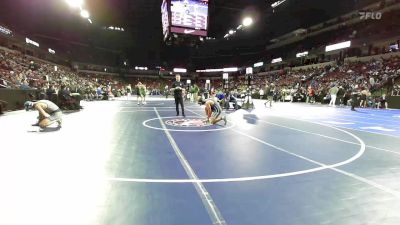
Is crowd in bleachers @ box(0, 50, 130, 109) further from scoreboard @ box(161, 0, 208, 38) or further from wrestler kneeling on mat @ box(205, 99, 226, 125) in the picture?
scoreboard @ box(161, 0, 208, 38)

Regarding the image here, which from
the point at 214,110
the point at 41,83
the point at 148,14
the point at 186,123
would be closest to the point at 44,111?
the point at 186,123

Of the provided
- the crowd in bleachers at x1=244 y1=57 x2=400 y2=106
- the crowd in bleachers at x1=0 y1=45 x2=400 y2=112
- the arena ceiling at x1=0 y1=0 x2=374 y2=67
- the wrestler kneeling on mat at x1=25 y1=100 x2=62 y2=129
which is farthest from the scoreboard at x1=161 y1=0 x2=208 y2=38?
the wrestler kneeling on mat at x1=25 y1=100 x2=62 y2=129

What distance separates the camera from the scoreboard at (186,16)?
21.5 metres

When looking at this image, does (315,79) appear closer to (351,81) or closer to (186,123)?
(351,81)

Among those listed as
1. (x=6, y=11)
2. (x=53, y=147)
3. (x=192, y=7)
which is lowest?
(x=53, y=147)

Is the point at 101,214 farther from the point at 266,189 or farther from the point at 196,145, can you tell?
the point at 196,145

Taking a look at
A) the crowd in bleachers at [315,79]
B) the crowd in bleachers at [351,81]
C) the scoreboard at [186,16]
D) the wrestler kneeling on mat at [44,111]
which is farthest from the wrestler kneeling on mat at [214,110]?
the crowd in bleachers at [351,81]

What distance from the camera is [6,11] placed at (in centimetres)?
3669

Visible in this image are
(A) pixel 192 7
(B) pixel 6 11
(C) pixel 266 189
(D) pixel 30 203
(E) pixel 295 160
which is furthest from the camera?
(B) pixel 6 11

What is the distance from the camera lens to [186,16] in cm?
2198

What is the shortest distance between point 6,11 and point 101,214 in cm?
4211

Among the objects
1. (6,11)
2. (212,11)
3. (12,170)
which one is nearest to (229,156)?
(12,170)

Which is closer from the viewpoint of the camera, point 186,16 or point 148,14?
point 186,16

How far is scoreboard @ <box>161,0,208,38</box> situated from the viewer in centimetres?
2152
